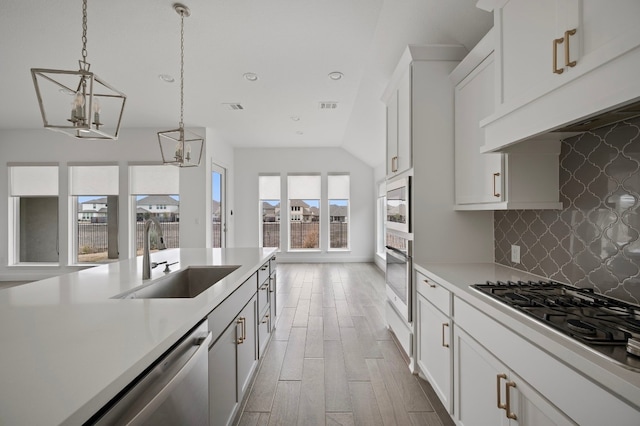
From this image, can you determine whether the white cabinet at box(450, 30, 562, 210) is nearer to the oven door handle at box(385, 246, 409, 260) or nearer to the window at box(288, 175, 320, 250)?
the oven door handle at box(385, 246, 409, 260)

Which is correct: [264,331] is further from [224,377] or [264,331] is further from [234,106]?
[234,106]

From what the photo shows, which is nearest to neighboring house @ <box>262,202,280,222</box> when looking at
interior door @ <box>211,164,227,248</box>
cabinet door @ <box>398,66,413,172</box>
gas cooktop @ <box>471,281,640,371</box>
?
interior door @ <box>211,164,227,248</box>

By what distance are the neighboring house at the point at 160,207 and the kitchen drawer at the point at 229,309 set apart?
453cm

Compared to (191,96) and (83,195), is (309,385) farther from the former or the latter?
(83,195)

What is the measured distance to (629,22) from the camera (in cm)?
89

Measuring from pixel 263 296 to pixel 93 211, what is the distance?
5381 millimetres

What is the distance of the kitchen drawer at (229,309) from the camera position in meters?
1.43

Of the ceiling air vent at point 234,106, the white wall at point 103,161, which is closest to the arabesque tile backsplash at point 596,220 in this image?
the ceiling air vent at point 234,106

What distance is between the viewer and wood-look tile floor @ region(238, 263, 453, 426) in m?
1.92

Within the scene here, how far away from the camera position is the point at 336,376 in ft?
7.80

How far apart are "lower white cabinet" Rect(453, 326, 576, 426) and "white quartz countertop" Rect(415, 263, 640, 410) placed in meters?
0.19

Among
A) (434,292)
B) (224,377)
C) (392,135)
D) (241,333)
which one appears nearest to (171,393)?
(224,377)

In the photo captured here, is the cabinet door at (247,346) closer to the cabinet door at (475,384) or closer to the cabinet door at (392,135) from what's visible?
the cabinet door at (475,384)

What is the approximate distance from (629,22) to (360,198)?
22.0ft
